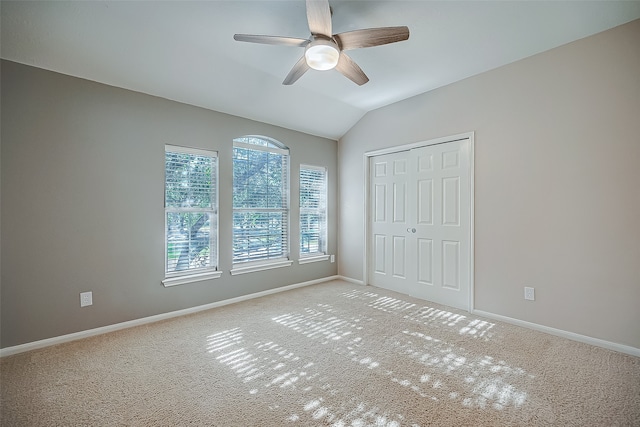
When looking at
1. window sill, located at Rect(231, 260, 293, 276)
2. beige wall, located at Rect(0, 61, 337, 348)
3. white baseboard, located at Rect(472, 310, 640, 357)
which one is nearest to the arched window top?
beige wall, located at Rect(0, 61, 337, 348)

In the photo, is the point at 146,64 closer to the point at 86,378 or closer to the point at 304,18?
the point at 304,18

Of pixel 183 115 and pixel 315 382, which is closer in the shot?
pixel 315 382

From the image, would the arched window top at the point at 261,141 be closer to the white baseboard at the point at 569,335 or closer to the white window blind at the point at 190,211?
the white window blind at the point at 190,211

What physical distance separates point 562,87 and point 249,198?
3677 millimetres

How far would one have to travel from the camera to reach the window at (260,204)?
12.8 ft

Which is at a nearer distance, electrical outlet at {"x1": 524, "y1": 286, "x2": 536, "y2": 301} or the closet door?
electrical outlet at {"x1": 524, "y1": 286, "x2": 536, "y2": 301}

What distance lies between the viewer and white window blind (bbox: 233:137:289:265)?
3900 millimetres

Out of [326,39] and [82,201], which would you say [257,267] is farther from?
[326,39]

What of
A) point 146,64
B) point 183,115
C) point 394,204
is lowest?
point 394,204

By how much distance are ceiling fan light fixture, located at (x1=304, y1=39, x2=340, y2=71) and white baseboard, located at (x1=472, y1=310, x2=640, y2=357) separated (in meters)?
3.12

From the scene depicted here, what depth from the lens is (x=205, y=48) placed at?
2.79 m

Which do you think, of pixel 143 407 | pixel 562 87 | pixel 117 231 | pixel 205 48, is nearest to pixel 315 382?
pixel 143 407

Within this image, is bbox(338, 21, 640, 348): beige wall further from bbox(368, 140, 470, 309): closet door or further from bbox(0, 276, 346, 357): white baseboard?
bbox(0, 276, 346, 357): white baseboard

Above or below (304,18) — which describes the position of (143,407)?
below
